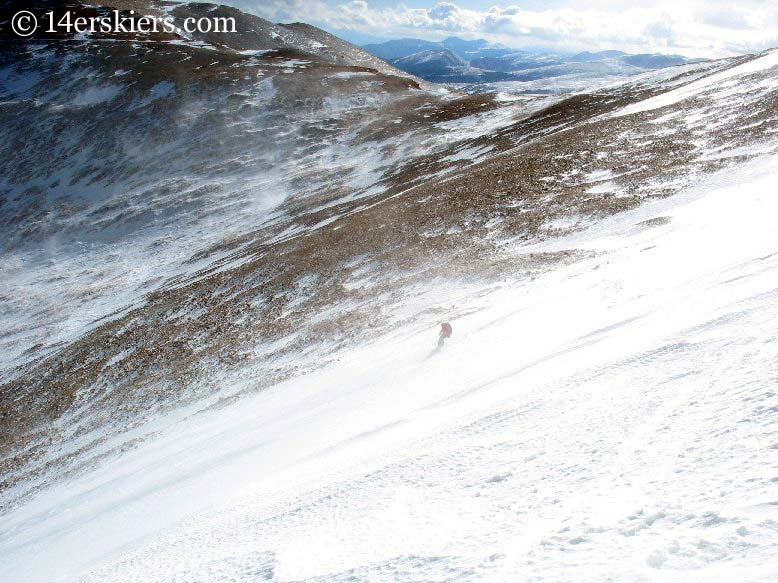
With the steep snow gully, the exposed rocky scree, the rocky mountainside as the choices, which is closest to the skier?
the steep snow gully

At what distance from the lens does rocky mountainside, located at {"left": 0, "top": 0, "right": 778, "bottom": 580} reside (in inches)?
882

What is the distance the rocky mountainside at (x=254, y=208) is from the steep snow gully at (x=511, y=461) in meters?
2.31

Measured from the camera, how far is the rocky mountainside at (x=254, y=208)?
22.4m

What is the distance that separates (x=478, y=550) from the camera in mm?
5566

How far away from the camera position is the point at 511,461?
7.24 metres

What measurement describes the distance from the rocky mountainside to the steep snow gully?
2308 millimetres

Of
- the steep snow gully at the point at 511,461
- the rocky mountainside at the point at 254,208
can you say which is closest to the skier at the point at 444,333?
the steep snow gully at the point at 511,461

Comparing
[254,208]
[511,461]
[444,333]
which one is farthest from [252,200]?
[511,461]

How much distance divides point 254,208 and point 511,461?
5497 centimetres

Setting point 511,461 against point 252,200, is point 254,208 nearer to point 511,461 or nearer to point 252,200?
point 252,200

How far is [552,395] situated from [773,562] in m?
4.81

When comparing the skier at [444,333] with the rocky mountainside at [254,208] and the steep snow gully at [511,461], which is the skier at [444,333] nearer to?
the steep snow gully at [511,461]

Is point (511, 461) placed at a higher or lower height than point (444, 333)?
higher

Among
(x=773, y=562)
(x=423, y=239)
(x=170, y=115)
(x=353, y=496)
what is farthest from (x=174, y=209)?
(x=773, y=562)
